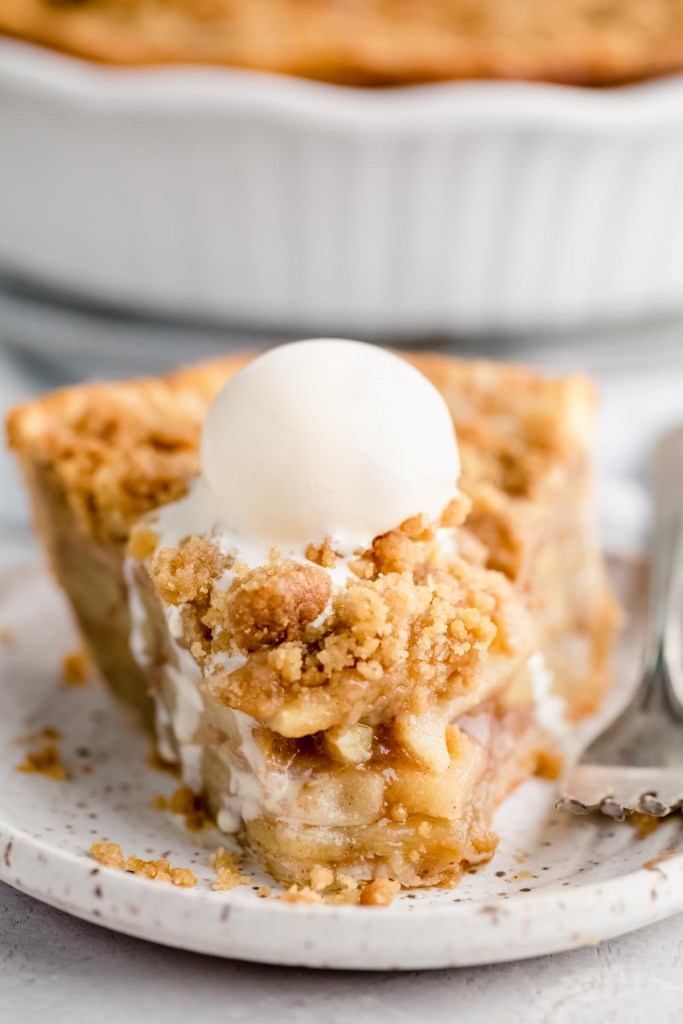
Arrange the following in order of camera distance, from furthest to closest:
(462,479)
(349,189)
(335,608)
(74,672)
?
(349,189) → (74,672) → (462,479) → (335,608)

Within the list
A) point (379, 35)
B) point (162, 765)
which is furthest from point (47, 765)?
point (379, 35)

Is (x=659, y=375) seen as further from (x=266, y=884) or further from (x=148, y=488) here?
(x=266, y=884)

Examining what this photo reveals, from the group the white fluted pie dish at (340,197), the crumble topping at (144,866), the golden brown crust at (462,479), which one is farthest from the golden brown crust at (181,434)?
the white fluted pie dish at (340,197)

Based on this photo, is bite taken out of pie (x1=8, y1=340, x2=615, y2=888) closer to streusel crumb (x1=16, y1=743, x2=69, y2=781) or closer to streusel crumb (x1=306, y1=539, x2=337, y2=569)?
streusel crumb (x1=306, y1=539, x2=337, y2=569)

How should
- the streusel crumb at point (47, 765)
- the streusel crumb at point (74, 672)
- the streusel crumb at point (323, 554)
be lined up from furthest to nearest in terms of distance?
the streusel crumb at point (74, 672)
the streusel crumb at point (47, 765)
the streusel crumb at point (323, 554)

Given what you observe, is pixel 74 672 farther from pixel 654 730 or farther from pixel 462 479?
pixel 654 730

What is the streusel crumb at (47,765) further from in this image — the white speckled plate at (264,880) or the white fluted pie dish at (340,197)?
the white fluted pie dish at (340,197)
